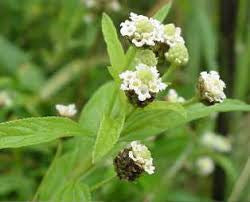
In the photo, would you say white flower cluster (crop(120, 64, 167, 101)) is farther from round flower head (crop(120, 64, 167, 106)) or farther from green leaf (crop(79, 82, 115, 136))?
green leaf (crop(79, 82, 115, 136))

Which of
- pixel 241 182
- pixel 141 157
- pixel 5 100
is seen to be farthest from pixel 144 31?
pixel 241 182

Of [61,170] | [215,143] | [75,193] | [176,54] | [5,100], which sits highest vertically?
[5,100]

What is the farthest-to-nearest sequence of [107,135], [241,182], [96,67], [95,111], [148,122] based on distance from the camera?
[96,67]
[241,182]
[95,111]
[148,122]
[107,135]

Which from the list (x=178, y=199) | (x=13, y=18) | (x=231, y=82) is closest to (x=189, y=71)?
(x=231, y=82)

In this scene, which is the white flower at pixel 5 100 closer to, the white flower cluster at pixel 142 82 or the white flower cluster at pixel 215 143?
the white flower cluster at pixel 215 143

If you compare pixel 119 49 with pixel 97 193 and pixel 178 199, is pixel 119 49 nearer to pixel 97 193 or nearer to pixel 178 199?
pixel 97 193

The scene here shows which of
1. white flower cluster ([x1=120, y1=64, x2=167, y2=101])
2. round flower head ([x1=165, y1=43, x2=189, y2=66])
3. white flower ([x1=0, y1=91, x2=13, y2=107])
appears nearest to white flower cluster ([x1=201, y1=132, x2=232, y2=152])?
white flower ([x1=0, y1=91, x2=13, y2=107])

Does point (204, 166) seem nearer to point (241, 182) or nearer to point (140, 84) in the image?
point (241, 182)
